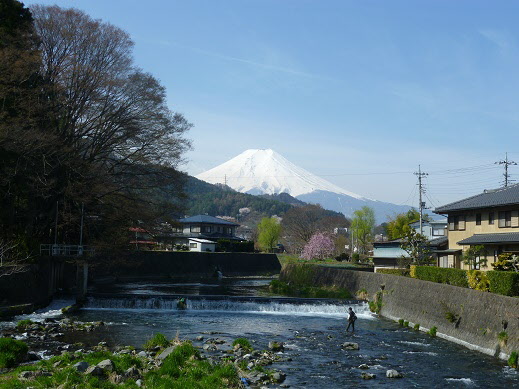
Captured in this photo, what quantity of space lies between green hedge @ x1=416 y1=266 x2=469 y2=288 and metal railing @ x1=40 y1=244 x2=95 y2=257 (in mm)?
20976

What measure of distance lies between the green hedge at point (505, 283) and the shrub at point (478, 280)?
3.11ft

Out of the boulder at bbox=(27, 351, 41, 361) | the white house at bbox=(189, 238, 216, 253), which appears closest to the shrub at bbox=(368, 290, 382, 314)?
the boulder at bbox=(27, 351, 41, 361)

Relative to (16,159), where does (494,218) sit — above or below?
below

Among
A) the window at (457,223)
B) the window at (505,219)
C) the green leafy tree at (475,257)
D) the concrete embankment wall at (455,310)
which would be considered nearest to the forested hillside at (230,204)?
the window at (457,223)

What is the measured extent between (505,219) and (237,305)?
17.4m

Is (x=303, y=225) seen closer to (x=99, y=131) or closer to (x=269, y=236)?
(x=269, y=236)

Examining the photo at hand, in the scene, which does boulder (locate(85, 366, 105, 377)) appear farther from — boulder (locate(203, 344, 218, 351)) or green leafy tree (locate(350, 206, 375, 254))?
green leafy tree (locate(350, 206, 375, 254))

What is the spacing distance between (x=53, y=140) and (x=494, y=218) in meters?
27.7

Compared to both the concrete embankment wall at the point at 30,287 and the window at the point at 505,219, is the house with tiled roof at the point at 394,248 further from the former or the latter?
the concrete embankment wall at the point at 30,287

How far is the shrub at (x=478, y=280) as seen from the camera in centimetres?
2531

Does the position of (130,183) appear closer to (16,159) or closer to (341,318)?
(16,159)

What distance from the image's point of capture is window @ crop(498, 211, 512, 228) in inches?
1325

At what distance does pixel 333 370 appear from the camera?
1803 cm

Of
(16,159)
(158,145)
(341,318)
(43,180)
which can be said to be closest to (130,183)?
(158,145)
